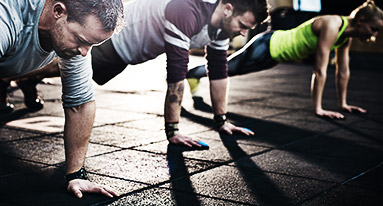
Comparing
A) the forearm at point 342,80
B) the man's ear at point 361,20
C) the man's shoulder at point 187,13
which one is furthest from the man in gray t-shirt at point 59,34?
the forearm at point 342,80

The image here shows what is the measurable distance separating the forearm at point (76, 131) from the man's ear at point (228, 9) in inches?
54.6

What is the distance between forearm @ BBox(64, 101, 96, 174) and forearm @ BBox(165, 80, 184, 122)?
3.47 ft

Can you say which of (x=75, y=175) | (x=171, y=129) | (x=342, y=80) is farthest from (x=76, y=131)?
(x=342, y=80)

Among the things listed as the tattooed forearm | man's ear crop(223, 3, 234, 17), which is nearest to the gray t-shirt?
the tattooed forearm

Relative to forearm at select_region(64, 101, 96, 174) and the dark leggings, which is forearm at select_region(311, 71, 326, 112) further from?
forearm at select_region(64, 101, 96, 174)

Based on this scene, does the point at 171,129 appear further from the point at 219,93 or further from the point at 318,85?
the point at 318,85

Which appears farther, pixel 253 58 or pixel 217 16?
pixel 253 58

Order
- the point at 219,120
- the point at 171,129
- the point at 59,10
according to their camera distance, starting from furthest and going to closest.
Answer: the point at 219,120, the point at 171,129, the point at 59,10

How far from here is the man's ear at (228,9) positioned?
3477mm

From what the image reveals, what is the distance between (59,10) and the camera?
1981mm

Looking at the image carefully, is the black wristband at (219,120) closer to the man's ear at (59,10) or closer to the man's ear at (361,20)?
the man's ear at (361,20)

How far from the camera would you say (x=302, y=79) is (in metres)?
9.38

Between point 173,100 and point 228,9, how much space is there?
2.48 feet

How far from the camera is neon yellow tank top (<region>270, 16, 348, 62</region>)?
17.1ft
